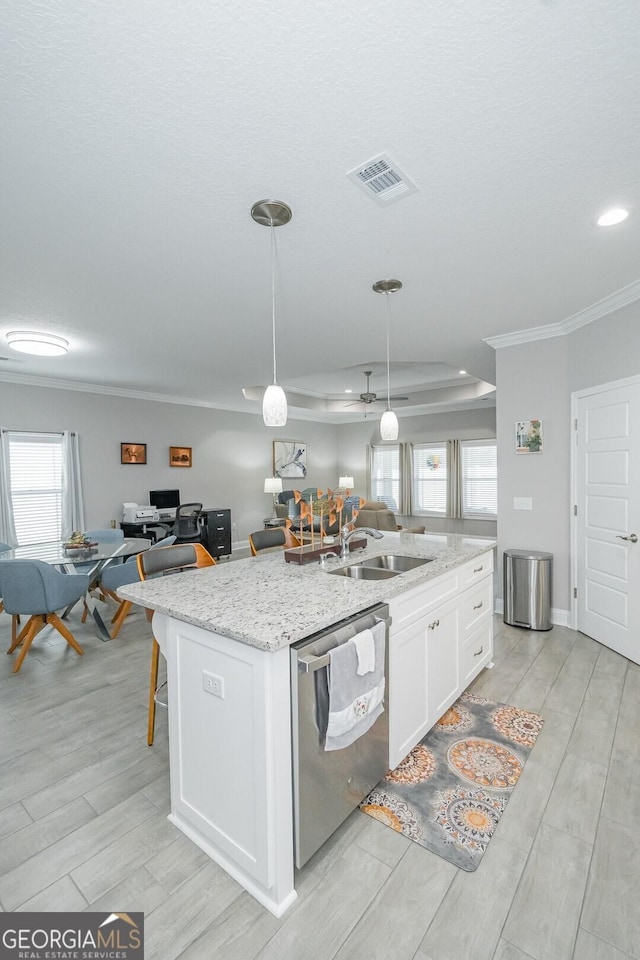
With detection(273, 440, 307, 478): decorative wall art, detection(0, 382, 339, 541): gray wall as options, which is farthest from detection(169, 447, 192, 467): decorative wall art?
detection(273, 440, 307, 478): decorative wall art

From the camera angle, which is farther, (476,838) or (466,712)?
(466,712)

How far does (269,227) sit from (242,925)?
291cm

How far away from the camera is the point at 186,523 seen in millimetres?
6445

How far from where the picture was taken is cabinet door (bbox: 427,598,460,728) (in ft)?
7.42

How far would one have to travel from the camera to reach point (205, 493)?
7.74 meters

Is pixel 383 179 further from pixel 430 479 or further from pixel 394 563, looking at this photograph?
pixel 430 479

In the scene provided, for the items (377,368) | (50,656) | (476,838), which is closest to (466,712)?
(476,838)

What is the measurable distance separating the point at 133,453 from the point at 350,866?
20.4ft

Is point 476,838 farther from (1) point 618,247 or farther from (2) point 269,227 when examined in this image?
(1) point 618,247

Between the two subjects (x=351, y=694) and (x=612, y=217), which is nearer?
→ (x=351, y=694)

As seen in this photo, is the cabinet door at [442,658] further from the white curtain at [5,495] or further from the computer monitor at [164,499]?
the computer monitor at [164,499]

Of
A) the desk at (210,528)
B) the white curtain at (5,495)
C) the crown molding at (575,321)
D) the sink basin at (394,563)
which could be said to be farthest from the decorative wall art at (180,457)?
the sink basin at (394,563)

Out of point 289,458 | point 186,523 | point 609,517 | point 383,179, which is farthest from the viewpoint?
point 289,458

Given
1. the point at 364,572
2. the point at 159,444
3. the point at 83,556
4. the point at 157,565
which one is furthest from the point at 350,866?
the point at 159,444
